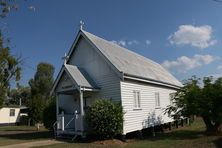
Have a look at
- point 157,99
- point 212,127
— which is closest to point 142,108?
point 157,99

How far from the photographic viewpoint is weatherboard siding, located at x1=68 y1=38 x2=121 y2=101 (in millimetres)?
18448

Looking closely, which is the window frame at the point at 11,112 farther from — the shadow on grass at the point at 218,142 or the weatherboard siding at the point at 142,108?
the shadow on grass at the point at 218,142

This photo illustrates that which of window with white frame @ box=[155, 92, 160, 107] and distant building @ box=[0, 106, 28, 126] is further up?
window with white frame @ box=[155, 92, 160, 107]

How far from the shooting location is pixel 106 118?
1694cm

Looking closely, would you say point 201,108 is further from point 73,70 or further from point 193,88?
point 73,70

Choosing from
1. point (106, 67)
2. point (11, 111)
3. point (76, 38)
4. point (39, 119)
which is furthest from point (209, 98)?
point (11, 111)

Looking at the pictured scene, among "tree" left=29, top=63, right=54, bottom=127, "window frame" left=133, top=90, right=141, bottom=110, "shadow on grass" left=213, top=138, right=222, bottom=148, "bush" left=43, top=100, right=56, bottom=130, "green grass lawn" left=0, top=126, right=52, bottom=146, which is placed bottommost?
"green grass lawn" left=0, top=126, right=52, bottom=146

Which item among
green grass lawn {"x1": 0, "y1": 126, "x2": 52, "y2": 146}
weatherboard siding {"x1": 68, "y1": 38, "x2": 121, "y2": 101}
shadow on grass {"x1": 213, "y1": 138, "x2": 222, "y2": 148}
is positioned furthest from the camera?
→ green grass lawn {"x1": 0, "y1": 126, "x2": 52, "y2": 146}

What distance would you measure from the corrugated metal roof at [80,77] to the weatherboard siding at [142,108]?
2389mm

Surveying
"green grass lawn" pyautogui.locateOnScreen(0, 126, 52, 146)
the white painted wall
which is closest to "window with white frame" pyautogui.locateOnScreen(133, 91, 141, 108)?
"green grass lawn" pyautogui.locateOnScreen(0, 126, 52, 146)

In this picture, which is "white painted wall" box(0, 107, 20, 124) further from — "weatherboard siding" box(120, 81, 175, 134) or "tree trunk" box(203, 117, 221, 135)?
"tree trunk" box(203, 117, 221, 135)

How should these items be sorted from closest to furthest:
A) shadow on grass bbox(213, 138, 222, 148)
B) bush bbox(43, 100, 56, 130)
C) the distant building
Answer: shadow on grass bbox(213, 138, 222, 148) < bush bbox(43, 100, 56, 130) < the distant building

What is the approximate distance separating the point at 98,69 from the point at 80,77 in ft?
5.18

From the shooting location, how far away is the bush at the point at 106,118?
1686cm
